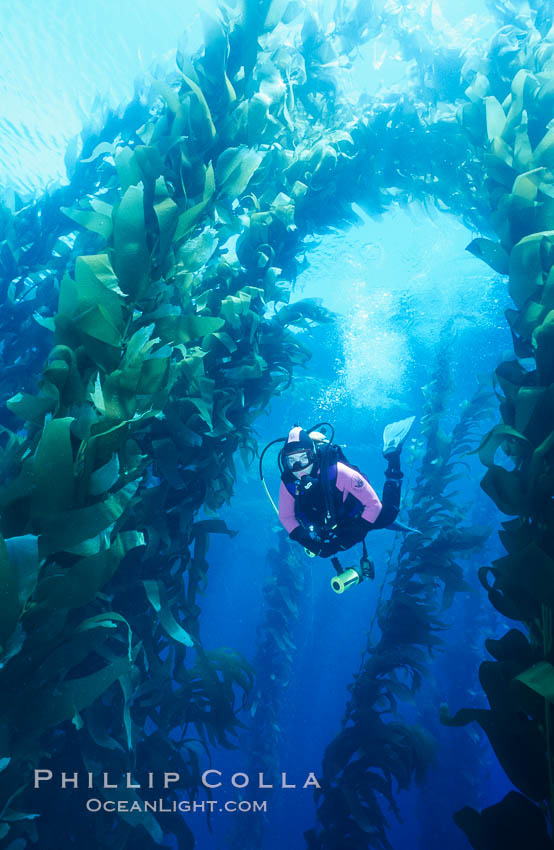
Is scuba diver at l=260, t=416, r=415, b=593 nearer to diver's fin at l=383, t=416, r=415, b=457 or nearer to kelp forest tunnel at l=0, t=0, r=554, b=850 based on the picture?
diver's fin at l=383, t=416, r=415, b=457

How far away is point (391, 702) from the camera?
4.46m

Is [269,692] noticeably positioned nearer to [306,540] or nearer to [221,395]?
[306,540]

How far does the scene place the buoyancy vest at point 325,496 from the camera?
3424 mm

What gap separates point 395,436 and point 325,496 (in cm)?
87

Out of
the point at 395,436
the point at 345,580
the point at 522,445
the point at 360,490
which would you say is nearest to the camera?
the point at 522,445

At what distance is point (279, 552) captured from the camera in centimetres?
1038

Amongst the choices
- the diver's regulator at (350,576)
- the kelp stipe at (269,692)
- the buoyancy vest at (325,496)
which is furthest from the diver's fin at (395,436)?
the kelp stipe at (269,692)

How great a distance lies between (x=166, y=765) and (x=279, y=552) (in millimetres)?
7793

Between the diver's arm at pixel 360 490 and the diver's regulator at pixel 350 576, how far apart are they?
0.34 metres

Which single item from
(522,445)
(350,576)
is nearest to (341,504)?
(350,576)

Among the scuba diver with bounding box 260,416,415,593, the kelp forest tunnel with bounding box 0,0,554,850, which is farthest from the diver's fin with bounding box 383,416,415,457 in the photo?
the kelp forest tunnel with bounding box 0,0,554,850

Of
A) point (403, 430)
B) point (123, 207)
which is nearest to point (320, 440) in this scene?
point (403, 430)

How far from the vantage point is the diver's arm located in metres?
3.35

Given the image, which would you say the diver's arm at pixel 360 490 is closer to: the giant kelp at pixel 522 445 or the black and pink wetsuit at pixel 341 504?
the black and pink wetsuit at pixel 341 504
